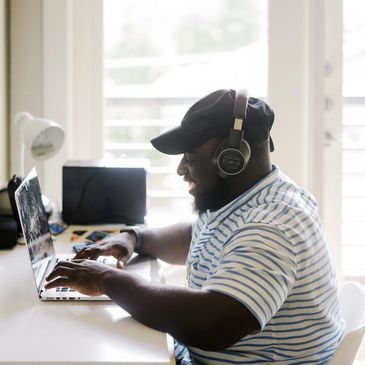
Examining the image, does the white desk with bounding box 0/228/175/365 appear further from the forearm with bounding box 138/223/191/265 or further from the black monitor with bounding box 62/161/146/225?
the black monitor with bounding box 62/161/146/225

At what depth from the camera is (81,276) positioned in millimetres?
1228

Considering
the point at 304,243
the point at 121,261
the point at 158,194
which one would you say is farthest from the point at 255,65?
the point at 304,243

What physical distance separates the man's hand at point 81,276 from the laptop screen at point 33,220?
102 mm

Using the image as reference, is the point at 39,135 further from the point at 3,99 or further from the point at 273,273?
the point at 273,273

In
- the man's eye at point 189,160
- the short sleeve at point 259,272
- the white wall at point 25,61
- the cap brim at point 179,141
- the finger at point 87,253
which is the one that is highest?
the white wall at point 25,61

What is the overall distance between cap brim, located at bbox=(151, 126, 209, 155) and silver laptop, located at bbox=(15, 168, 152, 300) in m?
0.35

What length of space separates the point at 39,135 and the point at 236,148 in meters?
1.03

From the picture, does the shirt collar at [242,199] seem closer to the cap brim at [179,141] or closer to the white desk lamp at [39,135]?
the cap brim at [179,141]

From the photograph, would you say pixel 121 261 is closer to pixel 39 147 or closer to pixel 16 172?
pixel 39 147

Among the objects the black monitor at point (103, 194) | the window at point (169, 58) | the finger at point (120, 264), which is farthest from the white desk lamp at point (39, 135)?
the finger at point (120, 264)

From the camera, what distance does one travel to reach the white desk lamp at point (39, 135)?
1953mm

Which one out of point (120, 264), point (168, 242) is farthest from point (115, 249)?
point (168, 242)

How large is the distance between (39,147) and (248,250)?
119 centimetres

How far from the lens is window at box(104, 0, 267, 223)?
250 cm
